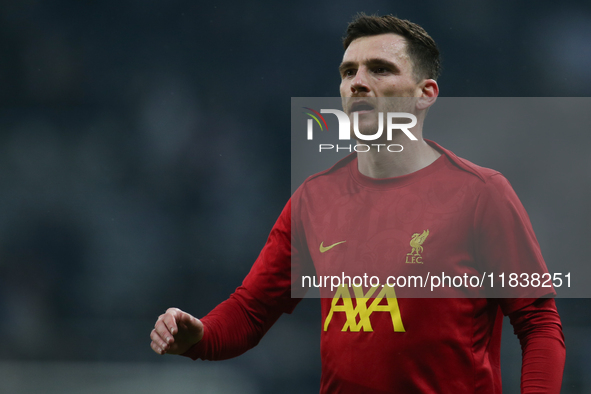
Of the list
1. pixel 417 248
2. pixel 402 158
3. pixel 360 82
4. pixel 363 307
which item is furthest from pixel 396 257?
pixel 360 82

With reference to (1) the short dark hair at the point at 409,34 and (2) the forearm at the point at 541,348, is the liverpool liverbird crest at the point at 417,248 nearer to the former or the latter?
(2) the forearm at the point at 541,348

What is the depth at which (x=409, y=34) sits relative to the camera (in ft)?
5.29

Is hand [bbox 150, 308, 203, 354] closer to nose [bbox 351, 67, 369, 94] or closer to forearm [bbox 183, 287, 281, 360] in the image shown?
forearm [bbox 183, 287, 281, 360]

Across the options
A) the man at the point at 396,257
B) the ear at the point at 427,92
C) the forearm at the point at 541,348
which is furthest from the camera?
the ear at the point at 427,92

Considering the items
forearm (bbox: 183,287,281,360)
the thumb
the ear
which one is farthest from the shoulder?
the thumb

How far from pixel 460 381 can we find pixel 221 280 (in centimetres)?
265

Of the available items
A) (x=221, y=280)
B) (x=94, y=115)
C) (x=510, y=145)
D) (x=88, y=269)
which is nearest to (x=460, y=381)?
(x=510, y=145)

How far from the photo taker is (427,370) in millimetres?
1375

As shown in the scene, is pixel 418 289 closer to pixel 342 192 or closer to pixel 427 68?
pixel 342 192

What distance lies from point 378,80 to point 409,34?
0.19m

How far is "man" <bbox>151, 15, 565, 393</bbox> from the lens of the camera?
136 cm

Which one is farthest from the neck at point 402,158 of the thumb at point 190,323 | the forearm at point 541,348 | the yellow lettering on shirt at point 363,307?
the thumb at point 190,323

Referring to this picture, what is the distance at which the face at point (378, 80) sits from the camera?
158 centimetres

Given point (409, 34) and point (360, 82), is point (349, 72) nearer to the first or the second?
point (360, 82)
